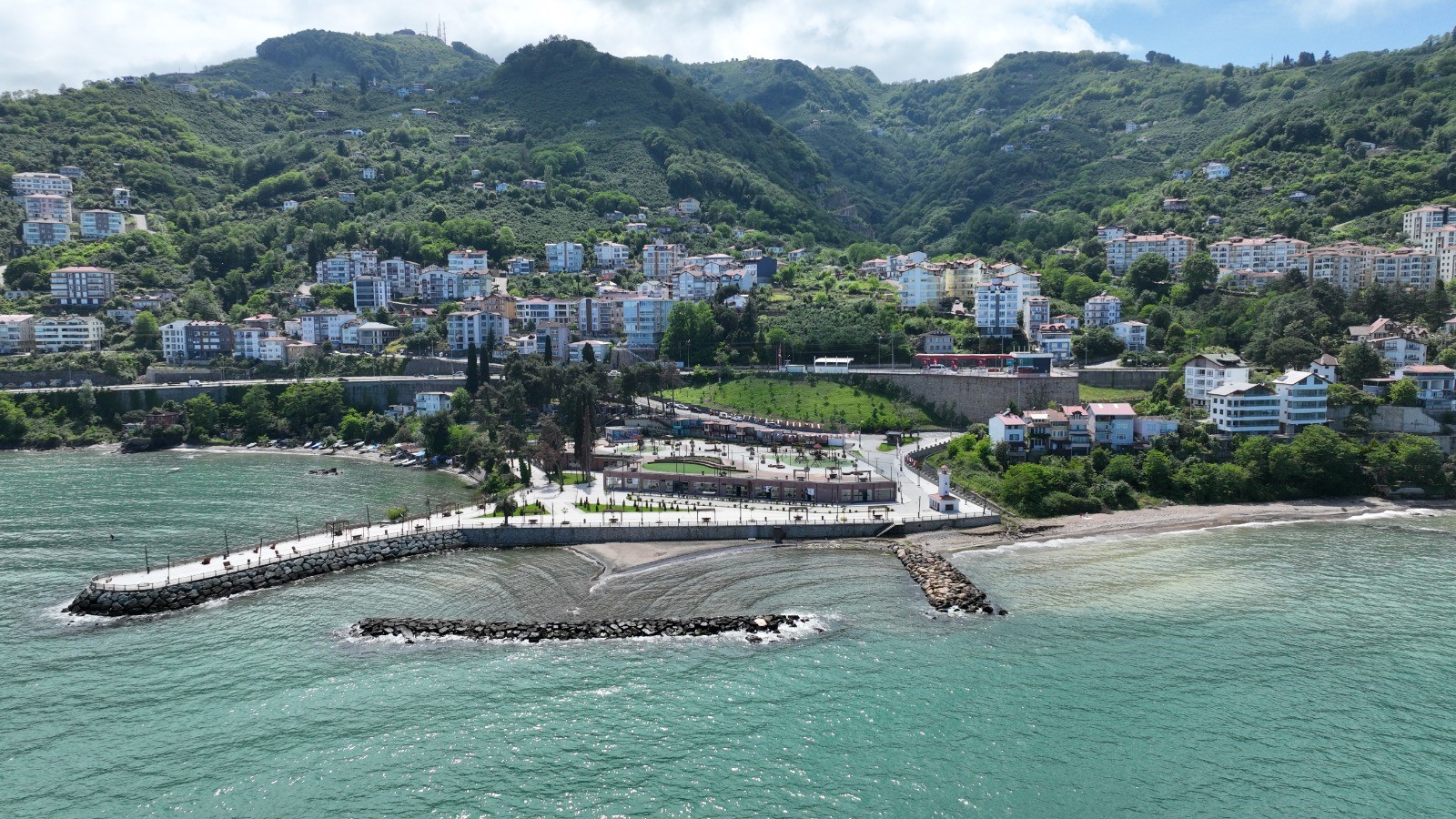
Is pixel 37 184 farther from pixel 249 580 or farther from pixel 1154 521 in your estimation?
pixel 1154 521

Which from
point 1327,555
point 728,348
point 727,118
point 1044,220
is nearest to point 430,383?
point 728,348

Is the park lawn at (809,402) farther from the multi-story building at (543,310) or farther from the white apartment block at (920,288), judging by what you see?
the multi-story building at (543,310)

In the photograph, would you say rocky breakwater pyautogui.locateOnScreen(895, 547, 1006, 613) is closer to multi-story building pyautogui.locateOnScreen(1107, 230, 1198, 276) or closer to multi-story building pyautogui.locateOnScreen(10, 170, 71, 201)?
multi-story building pyautogui.locateOnScreen(1107, 230, 1198, 276)

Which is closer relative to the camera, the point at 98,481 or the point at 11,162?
the point at 98,481

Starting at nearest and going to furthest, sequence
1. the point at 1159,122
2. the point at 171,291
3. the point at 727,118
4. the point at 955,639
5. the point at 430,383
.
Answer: the point at 955,639, the point at 430,383, the point at 171,291, the point at 1159,122, the point at 727,118

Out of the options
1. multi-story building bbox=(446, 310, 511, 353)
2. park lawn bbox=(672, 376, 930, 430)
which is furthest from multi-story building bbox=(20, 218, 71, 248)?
park lawn bbox=(672, 376, 930, 430)

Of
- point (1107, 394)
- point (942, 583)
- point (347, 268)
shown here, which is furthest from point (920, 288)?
point (347, 268)

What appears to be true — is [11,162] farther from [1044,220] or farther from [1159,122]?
[1159,122]
